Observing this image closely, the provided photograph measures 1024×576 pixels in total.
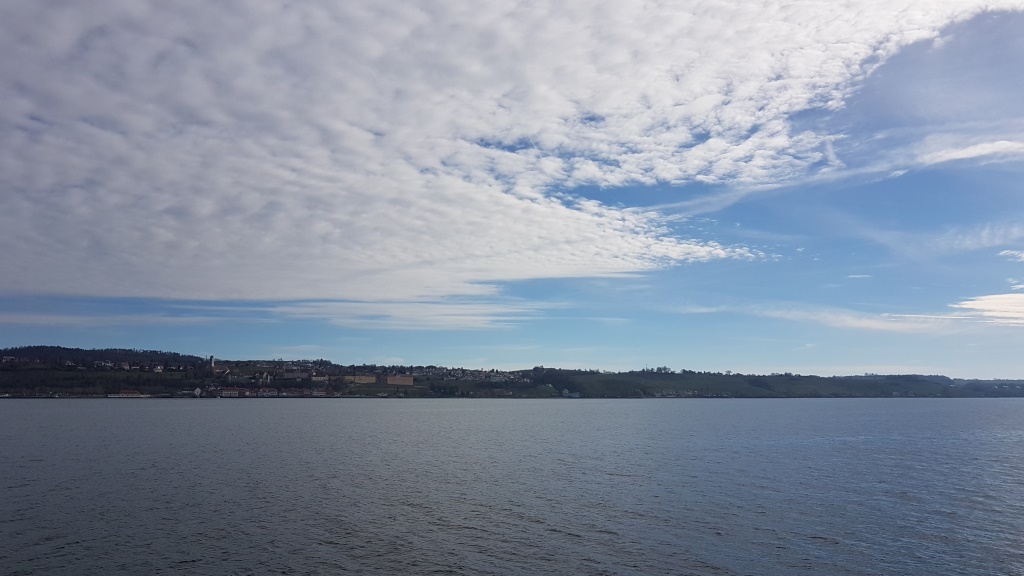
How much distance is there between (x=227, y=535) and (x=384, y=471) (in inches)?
1162

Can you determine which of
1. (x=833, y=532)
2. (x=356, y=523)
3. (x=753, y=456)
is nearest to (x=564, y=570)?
(x=356, y=523)

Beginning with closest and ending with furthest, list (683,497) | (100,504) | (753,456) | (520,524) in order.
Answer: (520,524), (100,504), (683,497), (753,456)

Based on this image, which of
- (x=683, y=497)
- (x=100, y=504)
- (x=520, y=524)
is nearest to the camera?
(x=520, y=524)

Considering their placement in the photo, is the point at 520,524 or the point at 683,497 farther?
the point at 683,497

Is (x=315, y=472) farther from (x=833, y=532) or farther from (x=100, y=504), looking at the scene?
(x=833, y=532)

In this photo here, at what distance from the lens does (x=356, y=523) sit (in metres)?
46.8

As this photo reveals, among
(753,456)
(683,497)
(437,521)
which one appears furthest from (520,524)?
(753,456)

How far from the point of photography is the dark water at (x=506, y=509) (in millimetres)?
38156

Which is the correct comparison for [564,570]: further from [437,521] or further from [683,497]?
[683,497]

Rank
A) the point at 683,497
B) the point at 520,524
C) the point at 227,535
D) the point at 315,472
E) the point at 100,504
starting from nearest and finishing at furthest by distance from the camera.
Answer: the point at 227,535
the point at 520,524
the point at 100,504
the point at 683,497
the point at 315,472

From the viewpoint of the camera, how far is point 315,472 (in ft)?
233

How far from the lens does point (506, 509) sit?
51.8 metres

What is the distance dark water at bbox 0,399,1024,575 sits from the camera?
3816 cm

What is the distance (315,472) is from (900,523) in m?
54.7
